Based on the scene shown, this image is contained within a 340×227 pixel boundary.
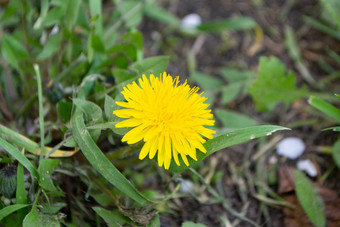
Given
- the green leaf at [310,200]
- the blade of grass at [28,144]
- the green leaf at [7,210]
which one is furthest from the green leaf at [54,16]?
the green leaf at [310,200]

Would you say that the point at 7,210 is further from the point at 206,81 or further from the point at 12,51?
the point at 206,81

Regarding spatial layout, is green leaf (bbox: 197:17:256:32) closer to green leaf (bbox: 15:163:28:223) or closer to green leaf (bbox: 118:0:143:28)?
green leaf (bbox: 118:0:143:28)

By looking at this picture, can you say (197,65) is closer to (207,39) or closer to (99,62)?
(207,39)

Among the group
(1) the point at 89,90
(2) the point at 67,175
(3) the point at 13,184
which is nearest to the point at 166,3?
(1) the point at 89,90

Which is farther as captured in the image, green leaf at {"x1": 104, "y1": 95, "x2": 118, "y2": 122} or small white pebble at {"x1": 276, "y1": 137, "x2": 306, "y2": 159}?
small white pebble at {"x1": 276, "y1": 137, "x2": 306, "y2": 159}

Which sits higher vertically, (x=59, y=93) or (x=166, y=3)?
(x=166, y=3)

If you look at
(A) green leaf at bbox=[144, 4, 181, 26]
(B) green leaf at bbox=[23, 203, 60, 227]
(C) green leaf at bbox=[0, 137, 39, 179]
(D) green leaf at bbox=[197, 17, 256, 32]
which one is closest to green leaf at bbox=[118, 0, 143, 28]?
(A) green leaf at bbox=[144, 4, 181, 26]

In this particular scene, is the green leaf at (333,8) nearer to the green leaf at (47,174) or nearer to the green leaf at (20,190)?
the green leaf at (47,174)
